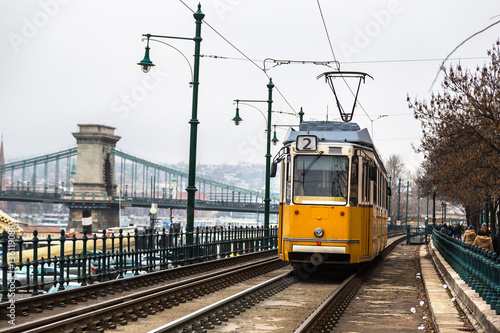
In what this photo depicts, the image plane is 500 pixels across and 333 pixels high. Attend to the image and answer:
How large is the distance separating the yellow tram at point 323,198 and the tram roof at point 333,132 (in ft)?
0.08

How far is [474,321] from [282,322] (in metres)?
2.48

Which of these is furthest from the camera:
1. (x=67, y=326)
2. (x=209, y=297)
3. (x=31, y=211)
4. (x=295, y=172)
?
(x=31, y=211)

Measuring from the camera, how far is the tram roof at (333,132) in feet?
51.5

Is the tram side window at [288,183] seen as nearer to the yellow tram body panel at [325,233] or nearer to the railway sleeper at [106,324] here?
the yellow tram body panel at [325,233]

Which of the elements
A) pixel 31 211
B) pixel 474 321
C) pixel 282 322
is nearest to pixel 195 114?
pixel 282 322

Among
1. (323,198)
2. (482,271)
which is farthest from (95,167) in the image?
(482,271)

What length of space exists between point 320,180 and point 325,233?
1072mm

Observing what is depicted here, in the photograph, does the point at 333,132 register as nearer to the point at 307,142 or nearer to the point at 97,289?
the point at 307,142

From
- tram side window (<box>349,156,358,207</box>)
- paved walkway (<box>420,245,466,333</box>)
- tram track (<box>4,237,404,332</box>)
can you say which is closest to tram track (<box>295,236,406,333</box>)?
tram track (<box>4,237,404,332</box>)

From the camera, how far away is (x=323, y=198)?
15.3m

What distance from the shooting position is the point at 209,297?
42.8 feet

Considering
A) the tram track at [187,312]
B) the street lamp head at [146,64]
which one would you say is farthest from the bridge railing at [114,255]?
the street lamp head at [146,64]

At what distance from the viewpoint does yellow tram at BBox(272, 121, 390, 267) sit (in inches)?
598

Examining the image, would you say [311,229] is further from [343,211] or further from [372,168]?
[372,168]
